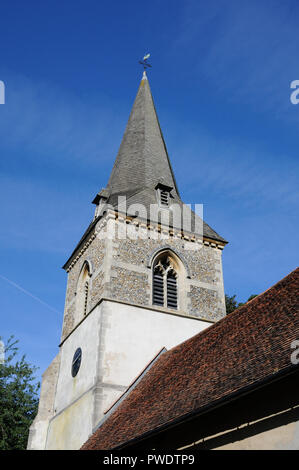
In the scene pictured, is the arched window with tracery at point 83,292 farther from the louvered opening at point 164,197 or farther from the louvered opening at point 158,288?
the louvered opening at point 164,197

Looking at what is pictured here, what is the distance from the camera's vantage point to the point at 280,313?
8.91 metres

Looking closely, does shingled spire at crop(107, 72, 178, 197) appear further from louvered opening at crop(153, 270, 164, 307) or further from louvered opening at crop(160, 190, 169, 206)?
louvered opening at crop(153, 270, 164, 307)

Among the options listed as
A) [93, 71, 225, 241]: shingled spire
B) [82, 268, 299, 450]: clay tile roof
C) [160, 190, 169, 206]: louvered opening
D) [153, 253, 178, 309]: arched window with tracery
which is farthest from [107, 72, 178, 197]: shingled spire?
[82, 268, 299, 450]: clay tile roof

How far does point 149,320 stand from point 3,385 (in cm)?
1286

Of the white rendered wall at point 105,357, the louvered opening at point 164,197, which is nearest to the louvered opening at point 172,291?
the white rendered wall at point 105,357

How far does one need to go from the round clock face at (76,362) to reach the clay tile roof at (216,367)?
8.64ft

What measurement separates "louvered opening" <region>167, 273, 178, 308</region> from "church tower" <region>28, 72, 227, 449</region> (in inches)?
1.5

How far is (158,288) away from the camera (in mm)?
A: 15453

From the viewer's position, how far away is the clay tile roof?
297 inches

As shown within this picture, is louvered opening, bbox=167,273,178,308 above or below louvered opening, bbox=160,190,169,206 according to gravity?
below

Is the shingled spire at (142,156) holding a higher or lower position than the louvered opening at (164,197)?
higher

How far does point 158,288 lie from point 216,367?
21.4 ft

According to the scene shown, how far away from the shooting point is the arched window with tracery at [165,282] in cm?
1529
